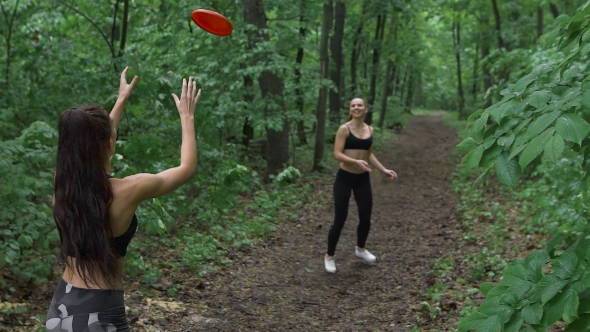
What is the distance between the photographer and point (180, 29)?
1215 centimetres

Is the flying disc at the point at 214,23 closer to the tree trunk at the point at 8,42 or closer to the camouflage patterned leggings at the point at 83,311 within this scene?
the camouflage patterned leggings at the point at 83,311

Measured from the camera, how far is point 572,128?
83.6 inches

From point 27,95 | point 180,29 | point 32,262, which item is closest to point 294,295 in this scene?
point 32,262

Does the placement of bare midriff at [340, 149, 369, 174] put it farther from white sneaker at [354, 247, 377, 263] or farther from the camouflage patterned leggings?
the camouflage patterned leggings

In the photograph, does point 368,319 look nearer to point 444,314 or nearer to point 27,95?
point 444,314

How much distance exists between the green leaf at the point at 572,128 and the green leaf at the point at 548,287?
660 mm

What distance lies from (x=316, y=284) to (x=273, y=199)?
441 cm

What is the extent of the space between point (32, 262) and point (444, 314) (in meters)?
4.28

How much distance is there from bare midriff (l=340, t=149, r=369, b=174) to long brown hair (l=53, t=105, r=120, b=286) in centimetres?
455

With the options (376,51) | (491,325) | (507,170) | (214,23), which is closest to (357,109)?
(214,23)

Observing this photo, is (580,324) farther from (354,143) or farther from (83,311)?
(354,143)

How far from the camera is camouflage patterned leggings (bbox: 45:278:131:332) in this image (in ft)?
7.98

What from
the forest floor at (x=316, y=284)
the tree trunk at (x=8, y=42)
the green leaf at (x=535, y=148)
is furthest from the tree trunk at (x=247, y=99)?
the green leaf at (x=535, y=148)

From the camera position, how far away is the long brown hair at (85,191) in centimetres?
241
